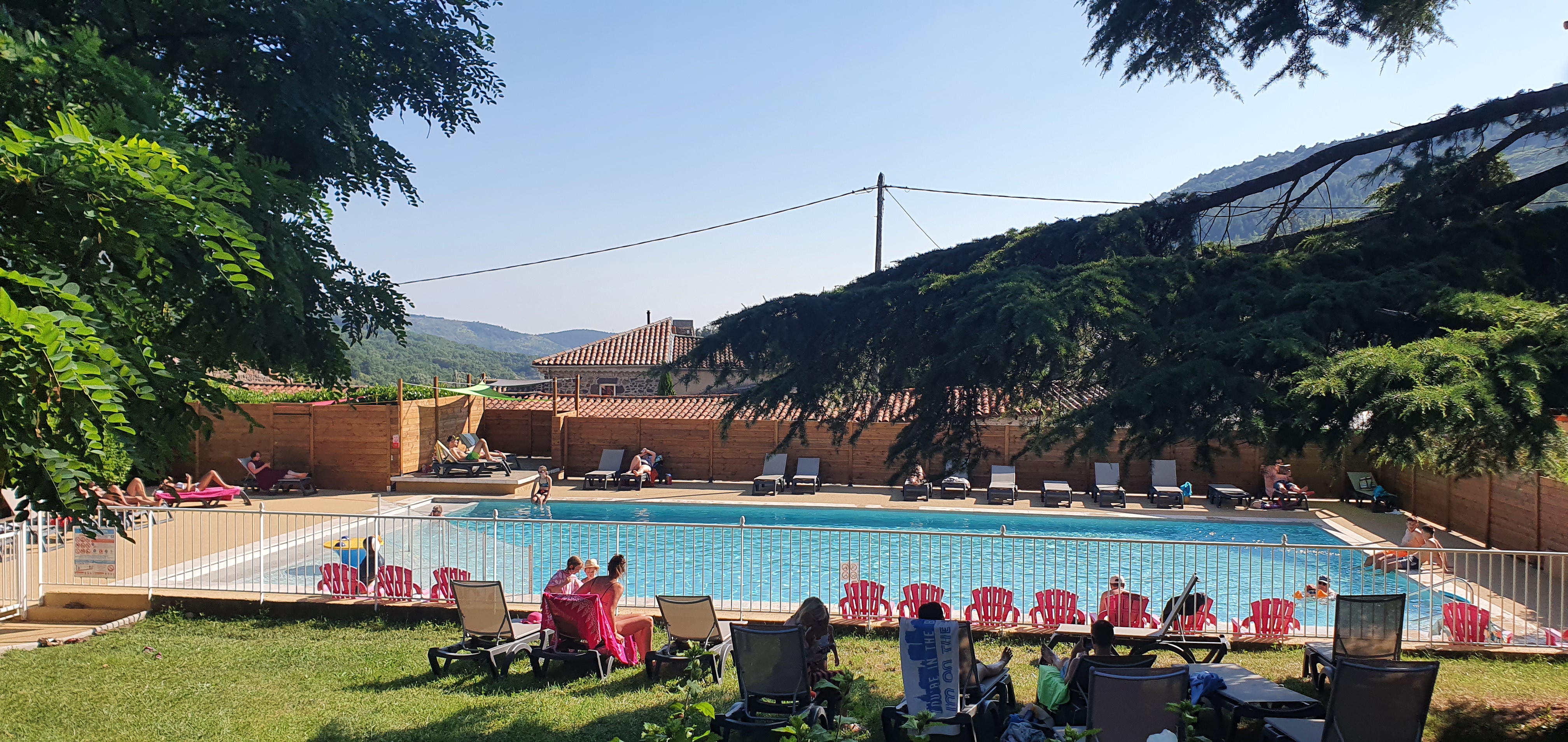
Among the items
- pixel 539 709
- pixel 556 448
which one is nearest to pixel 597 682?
pixel 539 709

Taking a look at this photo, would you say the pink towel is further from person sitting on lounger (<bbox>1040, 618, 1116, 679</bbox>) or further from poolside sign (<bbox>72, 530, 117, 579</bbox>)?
poolside sign (<bbox>72, 530, 117, 579</bbox>)

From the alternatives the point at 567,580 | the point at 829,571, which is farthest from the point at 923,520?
the point at 567,580

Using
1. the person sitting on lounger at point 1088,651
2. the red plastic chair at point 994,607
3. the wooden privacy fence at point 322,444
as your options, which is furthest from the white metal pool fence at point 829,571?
the wooden privacy fence at point 322,444

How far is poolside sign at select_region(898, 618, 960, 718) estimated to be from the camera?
575 centimetres

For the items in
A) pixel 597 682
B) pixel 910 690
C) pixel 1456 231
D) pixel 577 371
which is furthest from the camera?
pixel 577 371

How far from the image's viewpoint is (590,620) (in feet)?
24.5

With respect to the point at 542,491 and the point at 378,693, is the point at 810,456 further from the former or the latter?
the point at 378,693

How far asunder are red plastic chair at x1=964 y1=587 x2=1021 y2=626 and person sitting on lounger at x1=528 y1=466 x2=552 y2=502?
12.6 m

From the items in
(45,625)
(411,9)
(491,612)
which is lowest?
(45,625)

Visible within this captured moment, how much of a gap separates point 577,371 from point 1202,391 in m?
31.9

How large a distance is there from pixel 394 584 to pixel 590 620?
11.3 ft

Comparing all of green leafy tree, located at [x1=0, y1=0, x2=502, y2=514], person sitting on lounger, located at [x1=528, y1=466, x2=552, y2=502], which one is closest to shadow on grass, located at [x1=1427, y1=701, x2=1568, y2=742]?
green leafy tree, located at [x1=0, y1=0, x2=502, y2=514]

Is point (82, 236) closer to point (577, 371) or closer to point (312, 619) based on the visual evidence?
point (312, 619)

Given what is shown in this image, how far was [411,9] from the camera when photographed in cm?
993
